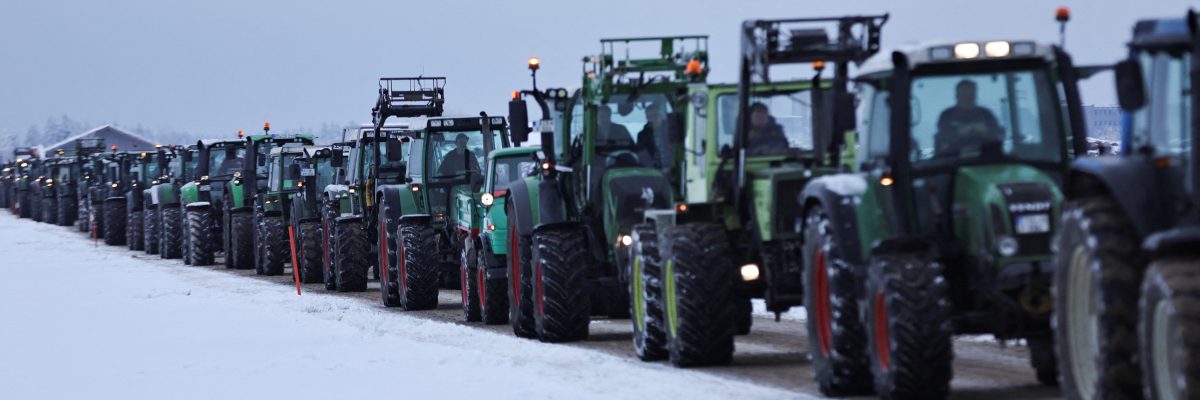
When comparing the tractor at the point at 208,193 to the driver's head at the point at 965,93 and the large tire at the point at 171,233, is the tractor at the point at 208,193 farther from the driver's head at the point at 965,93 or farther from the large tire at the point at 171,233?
the driver's head at the point at 965,93

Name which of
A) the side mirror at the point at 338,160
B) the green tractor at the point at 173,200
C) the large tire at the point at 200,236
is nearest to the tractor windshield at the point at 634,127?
the side mirror at the point at 338,160

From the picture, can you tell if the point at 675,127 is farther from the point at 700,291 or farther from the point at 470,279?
the point at 470,279

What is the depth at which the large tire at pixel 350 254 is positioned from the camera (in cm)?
2872

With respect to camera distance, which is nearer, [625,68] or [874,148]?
[874,148]

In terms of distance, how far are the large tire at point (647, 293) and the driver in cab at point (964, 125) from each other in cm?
400

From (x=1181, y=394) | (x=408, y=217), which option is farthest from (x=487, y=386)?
(x=408, y=217)

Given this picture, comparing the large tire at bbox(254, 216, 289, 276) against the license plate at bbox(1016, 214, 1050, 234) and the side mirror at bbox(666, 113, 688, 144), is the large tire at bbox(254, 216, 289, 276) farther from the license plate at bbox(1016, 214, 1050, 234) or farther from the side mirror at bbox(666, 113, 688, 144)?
the license plate at bbox(1016, 214, 1050, 234)

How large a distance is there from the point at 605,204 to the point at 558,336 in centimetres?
150

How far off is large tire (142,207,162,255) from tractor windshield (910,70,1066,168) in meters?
36.0

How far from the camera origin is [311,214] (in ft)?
106

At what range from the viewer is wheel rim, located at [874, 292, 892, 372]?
438 inches

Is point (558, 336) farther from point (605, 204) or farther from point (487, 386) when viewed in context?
point (487, 386)

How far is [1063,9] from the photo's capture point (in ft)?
37.9

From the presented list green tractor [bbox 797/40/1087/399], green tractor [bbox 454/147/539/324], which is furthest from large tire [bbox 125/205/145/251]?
green tractor [bbox 797/40/1087/399]
